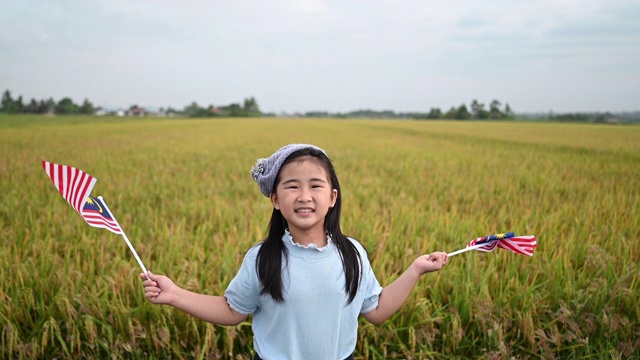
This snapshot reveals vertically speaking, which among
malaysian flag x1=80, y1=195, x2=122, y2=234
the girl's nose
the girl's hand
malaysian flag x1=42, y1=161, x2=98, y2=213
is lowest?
the girl's hand

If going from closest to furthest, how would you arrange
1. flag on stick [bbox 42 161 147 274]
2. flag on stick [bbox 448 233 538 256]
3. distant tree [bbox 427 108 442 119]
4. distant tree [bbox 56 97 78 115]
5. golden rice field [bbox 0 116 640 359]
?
1. flag on stick [bbox 42 161 147 274]
2. flag on stick [bbox 448 233 538 256]
3. golden rice field [bbox 0 116 640 359]
4. distant tree [bbox 56 97 78 115]
5. distant tree [bbox 427 108 442 119]

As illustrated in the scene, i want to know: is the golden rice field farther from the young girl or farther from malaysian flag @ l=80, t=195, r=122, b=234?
malaysian flag @ l=80, t=195, r=122, b=234

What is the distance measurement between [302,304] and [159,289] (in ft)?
1.21

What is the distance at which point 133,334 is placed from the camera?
71.5 inches

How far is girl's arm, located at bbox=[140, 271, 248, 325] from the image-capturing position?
1170 mm

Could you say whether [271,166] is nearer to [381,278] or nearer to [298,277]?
[298,277]

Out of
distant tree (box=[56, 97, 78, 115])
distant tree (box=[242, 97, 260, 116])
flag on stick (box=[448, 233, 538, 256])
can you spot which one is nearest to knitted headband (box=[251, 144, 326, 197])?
flag on stick (box=[448, 233, 538, 256])

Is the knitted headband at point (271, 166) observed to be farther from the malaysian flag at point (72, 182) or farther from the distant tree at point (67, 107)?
the distant tree at point (67, 107)

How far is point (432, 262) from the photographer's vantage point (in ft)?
4.12

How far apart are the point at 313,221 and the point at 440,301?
51.7 inches

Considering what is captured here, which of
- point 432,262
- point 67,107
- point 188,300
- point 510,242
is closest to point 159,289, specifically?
point 188,300

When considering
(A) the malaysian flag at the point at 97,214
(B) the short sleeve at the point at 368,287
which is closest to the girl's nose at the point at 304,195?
(B) the short sleeve at the point at 368,287

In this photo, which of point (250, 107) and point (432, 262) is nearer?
point (432, 262)

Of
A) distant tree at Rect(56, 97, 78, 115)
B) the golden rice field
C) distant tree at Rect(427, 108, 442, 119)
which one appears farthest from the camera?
distant tree at Rect(427, 108, 442, 119)
